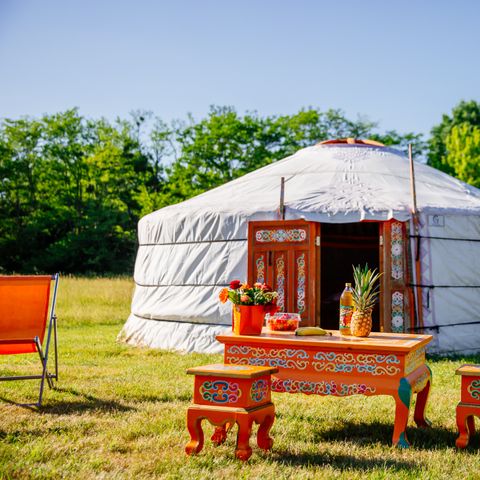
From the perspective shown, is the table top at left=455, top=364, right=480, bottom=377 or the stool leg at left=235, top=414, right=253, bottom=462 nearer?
the stool leg at left=235, top=414, right=253, bottom=462

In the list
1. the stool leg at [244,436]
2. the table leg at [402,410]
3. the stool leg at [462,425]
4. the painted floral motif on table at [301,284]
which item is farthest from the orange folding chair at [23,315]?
the painted floral motif on table at [301,284]

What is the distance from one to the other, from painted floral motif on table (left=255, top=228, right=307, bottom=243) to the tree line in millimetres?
12018

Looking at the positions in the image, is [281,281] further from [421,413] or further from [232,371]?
[232,371]

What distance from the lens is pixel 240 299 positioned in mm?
3416

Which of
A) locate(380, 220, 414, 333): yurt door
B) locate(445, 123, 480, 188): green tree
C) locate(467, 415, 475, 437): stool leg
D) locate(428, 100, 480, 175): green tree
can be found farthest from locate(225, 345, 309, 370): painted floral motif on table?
locate(428, 100, 480, 175): green tree

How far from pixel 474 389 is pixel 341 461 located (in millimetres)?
718

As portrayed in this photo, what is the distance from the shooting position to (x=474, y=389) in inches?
120

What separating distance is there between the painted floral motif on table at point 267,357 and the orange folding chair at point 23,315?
4.01 ft

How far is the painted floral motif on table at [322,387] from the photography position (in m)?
3.09

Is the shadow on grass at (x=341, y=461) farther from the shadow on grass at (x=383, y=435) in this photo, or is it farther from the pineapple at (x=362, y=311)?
the pineapple at (x=362, y=311)

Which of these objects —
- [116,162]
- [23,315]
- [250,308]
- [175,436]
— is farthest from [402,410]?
[116,162]

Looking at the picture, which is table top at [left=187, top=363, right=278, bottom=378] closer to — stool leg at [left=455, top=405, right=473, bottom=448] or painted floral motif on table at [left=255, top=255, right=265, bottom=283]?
stool leg at [left=455, top=405, right=473, bottom=448]

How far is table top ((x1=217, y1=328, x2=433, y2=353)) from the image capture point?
3.07 metres

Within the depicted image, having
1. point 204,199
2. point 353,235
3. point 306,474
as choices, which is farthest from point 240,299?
point 353,235
